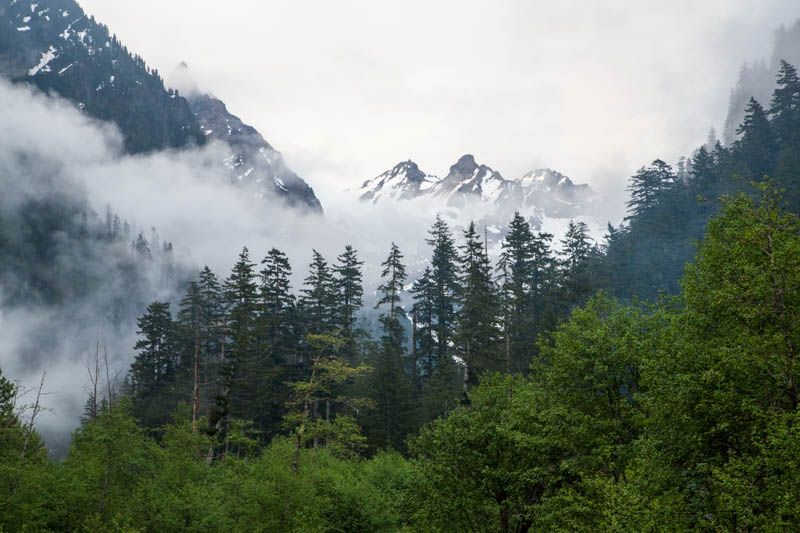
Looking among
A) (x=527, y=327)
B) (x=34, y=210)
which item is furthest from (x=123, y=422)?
(x=34, y=210)

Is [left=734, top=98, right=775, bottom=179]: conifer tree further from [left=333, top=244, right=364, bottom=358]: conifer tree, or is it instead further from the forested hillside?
[left=333, top=244, right=364, bottom=358]: conifer tree

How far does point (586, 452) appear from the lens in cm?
1948

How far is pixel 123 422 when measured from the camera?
23203 millimetres

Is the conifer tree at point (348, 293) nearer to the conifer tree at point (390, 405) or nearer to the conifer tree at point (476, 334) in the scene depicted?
the conifer tree at point (390, 405)

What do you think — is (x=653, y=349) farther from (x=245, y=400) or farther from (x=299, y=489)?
(x=245, y=400)

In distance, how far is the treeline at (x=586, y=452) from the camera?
14273 millimetres

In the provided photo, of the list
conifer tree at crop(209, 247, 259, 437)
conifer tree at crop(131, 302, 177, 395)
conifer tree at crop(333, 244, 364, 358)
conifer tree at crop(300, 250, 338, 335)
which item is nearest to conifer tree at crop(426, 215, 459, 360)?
conifer tree at crop(333, 244, 364, 358)

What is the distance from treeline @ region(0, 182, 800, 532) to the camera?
1427 cm

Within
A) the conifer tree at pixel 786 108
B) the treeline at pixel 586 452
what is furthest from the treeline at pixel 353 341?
the conifer tree at pixel 786 108

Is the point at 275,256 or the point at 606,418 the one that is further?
the point at 275,256

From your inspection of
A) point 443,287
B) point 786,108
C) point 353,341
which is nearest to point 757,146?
point 786,108

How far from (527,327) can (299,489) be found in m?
29.1

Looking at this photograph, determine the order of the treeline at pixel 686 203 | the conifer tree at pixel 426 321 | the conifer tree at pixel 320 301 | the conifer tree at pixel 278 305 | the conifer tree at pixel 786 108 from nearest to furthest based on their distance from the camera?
the conifer tree at pixel 278 305 → the conifer tree at pixel 320 301 → the conifer tree at pixel 426 321 → the treeline at pixel 686 203 → the conifer tree at pixel 786 108

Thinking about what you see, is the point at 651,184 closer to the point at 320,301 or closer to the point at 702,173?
the point at 702,173
